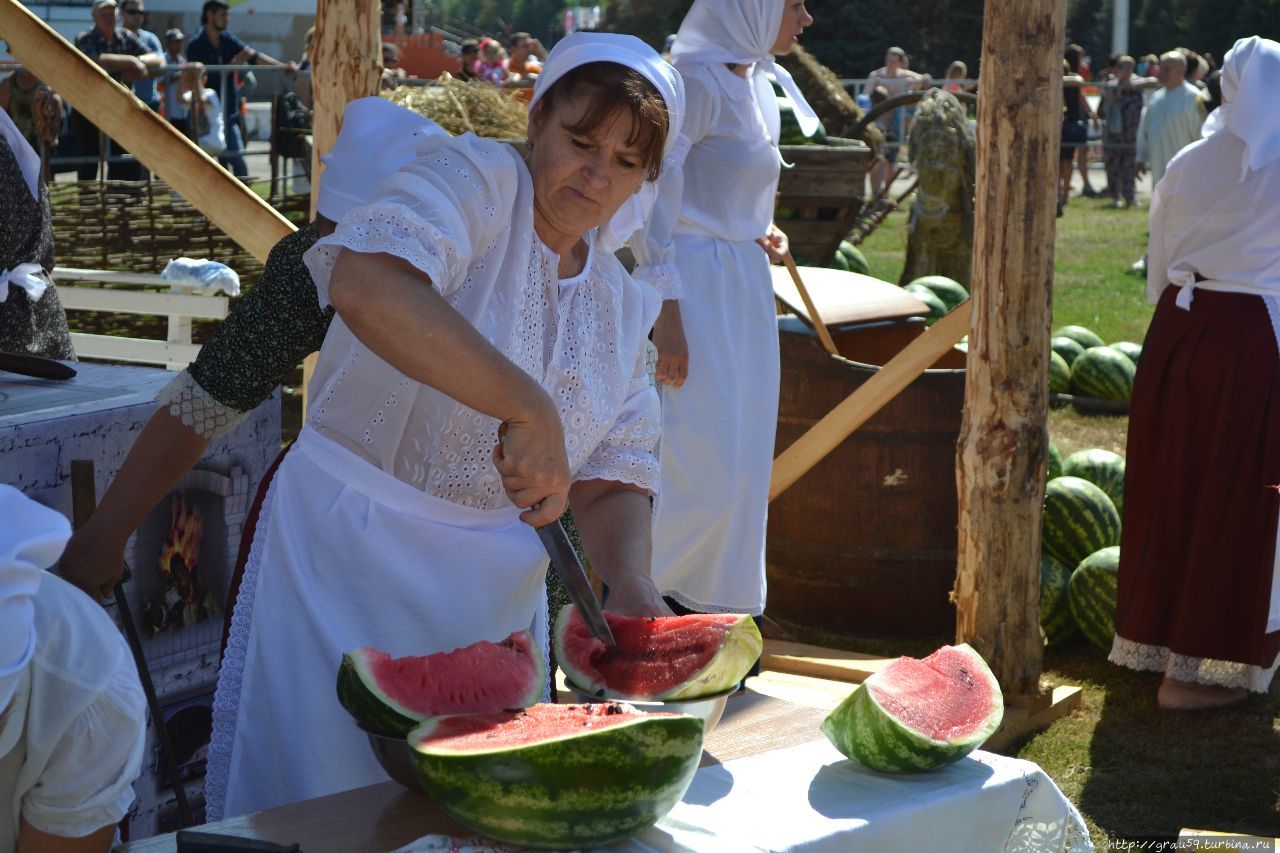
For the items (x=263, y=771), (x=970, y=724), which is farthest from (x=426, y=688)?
(x=970, y=724)

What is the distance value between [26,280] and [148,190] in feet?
11.4

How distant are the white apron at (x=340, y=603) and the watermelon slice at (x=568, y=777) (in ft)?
1.87

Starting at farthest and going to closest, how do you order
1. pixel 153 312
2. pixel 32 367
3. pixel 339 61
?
pixel 153 312 → pixel 339 61 → pixel 32 367

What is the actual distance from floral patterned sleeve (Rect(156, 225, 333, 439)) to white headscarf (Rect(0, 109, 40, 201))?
7.59ft

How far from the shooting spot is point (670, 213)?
16.0 feet

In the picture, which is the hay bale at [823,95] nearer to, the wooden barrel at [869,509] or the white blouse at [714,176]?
the wooden barrel at [869,509]

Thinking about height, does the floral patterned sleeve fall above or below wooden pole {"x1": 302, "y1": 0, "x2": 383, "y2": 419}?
below

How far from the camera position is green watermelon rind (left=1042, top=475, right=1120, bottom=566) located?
612 cm

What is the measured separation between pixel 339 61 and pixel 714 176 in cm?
130

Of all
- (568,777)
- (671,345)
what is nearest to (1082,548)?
(671,345)

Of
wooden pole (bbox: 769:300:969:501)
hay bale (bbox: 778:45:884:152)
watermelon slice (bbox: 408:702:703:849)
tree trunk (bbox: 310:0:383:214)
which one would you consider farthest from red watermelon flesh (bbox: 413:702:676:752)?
hay bale (bbox: 778:45:884:152)

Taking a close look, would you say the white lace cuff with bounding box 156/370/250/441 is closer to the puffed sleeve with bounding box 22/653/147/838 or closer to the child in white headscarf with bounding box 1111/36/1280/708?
the puffed sleeve with bounding box 22/653/147/838

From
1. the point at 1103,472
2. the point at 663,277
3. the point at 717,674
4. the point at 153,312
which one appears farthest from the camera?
the point at 1103,472

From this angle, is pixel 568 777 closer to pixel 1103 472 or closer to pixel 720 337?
pixel 720 337
